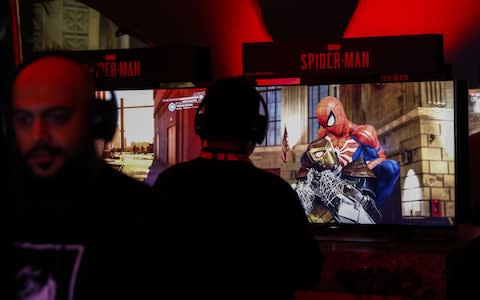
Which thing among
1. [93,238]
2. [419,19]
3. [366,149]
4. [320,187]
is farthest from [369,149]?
[93,238]

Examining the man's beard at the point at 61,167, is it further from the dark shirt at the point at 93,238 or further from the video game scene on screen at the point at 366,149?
the video game scene on screen at the point at 366,149

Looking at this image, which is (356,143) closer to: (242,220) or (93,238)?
(242,220)

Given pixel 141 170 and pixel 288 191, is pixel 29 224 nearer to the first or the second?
pixel 288 191

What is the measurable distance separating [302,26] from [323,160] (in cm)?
138

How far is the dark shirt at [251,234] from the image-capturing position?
161cm

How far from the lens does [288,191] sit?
65.3 inches

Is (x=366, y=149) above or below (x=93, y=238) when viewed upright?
above

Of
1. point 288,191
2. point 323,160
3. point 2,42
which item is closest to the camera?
point 288,191

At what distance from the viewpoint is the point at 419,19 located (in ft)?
11.7

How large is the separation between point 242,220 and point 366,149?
1095mm

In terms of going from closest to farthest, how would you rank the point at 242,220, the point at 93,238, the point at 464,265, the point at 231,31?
the point at 93,238 < the point at 242,220 < the point at 464,265 < the point at 231,31

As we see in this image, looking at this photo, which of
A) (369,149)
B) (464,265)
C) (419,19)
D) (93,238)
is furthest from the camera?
(419,19)

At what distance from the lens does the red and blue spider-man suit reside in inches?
100

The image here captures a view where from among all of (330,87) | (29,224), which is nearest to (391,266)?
(330,87)
